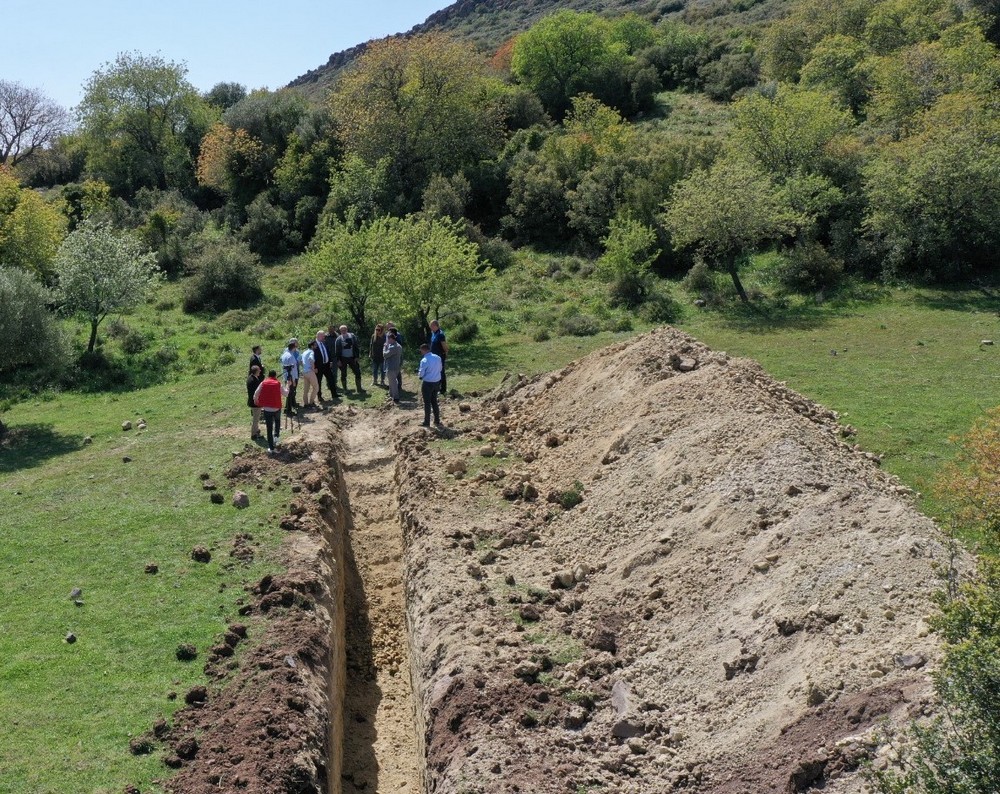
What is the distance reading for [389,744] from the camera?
12.7 metres

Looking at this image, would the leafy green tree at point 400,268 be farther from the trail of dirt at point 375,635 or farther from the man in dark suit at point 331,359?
the trail of dirt at point 375,635

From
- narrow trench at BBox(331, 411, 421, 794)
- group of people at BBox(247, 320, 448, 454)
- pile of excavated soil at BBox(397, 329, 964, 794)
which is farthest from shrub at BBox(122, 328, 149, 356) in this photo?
pile of excavated soil at BBox(397, 329, 964, 794)

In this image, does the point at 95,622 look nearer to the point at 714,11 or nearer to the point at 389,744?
the point at 389,744

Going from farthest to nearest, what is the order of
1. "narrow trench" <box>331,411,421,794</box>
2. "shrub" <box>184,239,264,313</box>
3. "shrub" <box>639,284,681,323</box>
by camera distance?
"shrub" <box>184,239,264,313</box> < "shrub" <box>639,284,681,323</box> < "narrow trench" <box>331,411,421,794</box>

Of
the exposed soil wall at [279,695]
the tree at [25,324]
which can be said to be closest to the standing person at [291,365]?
the exposed soil wall at [279,695]

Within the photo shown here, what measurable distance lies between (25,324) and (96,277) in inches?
232

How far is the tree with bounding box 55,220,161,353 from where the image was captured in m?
30.9

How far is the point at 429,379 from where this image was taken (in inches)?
798

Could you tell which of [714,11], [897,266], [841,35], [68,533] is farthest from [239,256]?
[714,11]

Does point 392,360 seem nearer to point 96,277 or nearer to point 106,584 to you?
point 106,584

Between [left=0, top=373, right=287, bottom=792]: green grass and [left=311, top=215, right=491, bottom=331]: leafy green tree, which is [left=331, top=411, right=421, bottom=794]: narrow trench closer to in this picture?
[left=0, top=373, right=287, bottom=792]: green grass

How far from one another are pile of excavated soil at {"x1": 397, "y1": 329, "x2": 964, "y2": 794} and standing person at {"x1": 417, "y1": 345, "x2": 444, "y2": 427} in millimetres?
2606

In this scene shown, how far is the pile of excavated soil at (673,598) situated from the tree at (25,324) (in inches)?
588

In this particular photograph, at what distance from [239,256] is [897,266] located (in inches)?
1144
